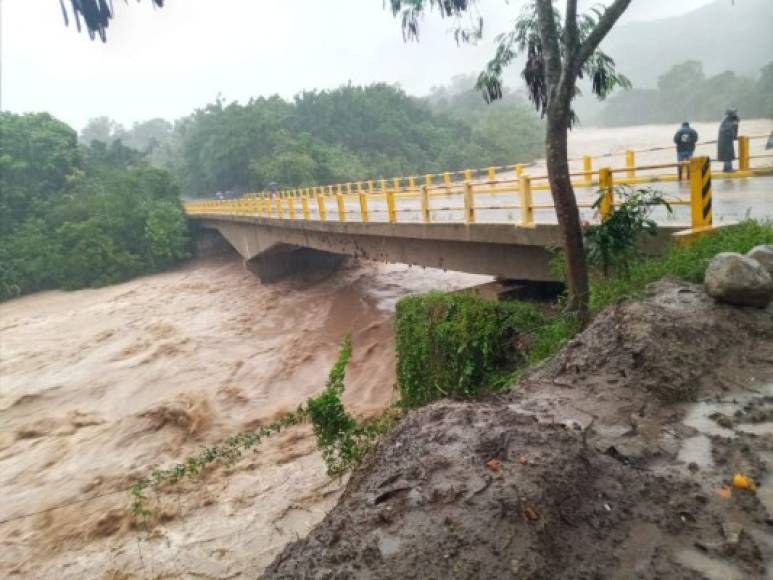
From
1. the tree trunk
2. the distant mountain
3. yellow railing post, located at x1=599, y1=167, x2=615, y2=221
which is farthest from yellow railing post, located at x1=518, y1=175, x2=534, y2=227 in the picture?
the distant mountain

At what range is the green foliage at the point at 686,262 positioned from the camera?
221 inches

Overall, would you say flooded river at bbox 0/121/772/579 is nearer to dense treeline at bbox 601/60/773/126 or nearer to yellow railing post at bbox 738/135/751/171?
yellow railing post at bbox 738/135/751/171

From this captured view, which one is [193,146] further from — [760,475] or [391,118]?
[760,475]

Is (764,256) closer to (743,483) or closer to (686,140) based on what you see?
(743,483)

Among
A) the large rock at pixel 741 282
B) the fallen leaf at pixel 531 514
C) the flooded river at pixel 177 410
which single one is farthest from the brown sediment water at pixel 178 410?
the large rock at pixel 741 282

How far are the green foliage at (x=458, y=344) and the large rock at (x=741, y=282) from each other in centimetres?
243

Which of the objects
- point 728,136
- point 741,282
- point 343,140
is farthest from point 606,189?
point 343,140

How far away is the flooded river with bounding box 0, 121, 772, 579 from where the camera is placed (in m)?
6.70

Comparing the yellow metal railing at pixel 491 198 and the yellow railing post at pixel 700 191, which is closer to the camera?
the yellow railing post at pixel 700 191

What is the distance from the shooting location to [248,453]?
8695mm

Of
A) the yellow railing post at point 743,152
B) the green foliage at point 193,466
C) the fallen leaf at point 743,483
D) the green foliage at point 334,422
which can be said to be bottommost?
the green foliage at point 193,466

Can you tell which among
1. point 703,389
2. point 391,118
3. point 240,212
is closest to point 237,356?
point 240,212

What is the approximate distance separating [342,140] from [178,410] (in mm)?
41233

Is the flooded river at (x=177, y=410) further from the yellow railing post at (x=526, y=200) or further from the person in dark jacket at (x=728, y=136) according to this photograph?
the person in dark jacket at (x=728, y=136)
